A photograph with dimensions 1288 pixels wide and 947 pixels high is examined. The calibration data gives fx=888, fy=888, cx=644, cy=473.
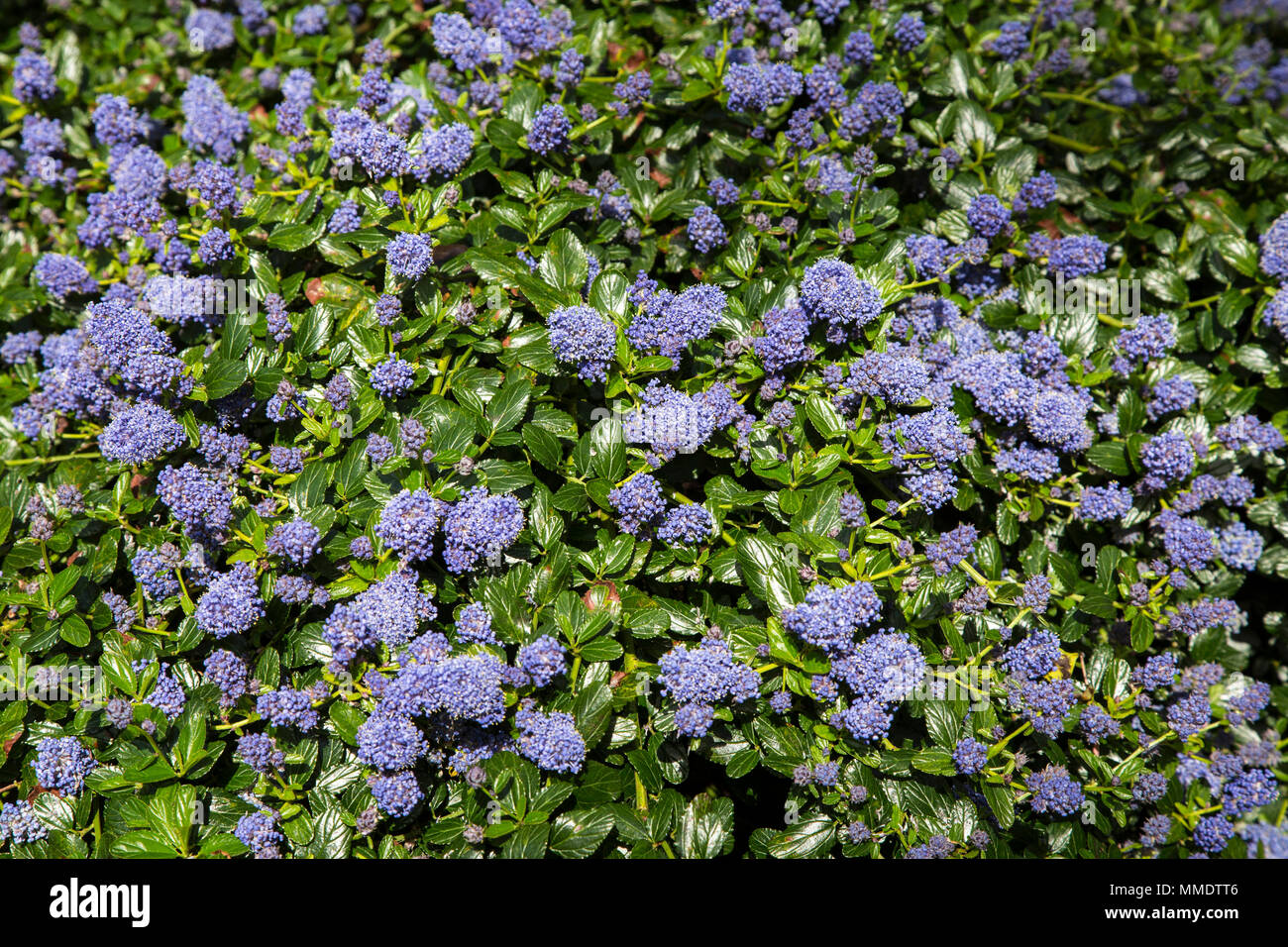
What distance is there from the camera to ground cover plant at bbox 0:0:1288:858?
306 cm

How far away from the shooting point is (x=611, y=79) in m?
3.96

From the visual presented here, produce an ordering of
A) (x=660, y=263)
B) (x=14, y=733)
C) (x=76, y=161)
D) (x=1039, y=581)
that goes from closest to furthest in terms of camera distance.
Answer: (x=14, y=733) → (x=1039, y=581) → (x=660, y=263) → (x=76, y=161)

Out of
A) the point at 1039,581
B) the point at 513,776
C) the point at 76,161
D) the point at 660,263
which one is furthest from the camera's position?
the point at 76,161

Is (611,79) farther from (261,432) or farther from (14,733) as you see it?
(14,733)

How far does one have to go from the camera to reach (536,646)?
293 centimetres

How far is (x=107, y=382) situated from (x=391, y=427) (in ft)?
4.27

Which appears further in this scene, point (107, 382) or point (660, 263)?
point (660, 263)

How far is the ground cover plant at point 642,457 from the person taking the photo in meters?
3.06

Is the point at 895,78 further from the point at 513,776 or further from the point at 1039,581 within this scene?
the point at 513,776

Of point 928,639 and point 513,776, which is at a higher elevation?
point 928,639

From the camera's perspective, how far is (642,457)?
3.23 metres

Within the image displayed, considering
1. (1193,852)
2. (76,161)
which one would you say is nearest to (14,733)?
(76,161)

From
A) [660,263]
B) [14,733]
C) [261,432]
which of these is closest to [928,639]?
[660,263]

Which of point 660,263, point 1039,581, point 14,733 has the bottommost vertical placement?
point 14,733
